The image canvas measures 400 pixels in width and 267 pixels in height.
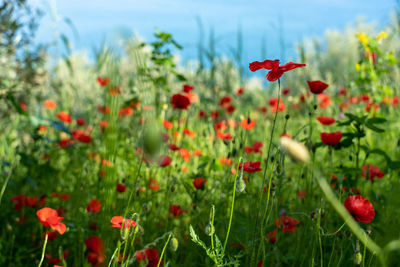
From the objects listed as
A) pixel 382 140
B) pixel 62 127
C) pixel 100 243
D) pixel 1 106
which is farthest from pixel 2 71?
pixel 382 140

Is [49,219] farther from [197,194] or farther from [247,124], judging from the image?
[247,124]

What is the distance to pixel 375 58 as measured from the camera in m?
2.85

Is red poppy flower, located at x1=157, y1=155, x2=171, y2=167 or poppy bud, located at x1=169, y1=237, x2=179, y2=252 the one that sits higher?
red poppy flower, located at x1=157, y1=155, x2=171, y2=167

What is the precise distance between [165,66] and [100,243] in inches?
51.9

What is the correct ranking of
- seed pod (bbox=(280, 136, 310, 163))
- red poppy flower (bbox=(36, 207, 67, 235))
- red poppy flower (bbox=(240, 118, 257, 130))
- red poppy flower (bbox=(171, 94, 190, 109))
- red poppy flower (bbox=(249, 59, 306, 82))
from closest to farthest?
seed pod (bbox=(280, 136, 310, 163)) → red poppy flower (bbox=(249, 59, 306, 82)) → red poppy flower (bbox=(36, 207, 67, 235)) → red poppy flower (bbox=(240, 118, 257, 130)) → red poppy flower (bbox=(171, 94, 190, 109))

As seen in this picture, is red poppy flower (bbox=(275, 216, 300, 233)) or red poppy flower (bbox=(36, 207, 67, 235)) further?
red poppy flower (bbox=(275, 216, 300, 233))

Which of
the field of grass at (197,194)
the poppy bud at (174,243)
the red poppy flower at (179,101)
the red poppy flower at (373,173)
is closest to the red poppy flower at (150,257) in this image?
the field of grass at (197,194)

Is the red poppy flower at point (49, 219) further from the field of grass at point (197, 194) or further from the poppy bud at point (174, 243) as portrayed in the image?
the poppy bud at point (174, 243)

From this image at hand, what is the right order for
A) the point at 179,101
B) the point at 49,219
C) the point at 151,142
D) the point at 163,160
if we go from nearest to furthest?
the point at 151,142 → the point at 49,219 → the point at 163,160 → the point at 179,101

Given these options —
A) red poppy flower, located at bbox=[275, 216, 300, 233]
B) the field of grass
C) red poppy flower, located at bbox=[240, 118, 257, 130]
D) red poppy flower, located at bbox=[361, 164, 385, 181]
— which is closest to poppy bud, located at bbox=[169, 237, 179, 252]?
the field of grass

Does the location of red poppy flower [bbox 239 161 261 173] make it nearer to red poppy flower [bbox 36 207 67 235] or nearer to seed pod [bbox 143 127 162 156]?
seed pod [bbox 143 127 162 156]

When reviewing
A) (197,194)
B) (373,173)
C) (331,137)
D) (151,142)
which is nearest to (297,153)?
(151,142)

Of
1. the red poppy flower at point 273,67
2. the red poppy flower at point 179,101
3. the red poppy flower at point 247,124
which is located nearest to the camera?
the red poppy flower at point 273,67

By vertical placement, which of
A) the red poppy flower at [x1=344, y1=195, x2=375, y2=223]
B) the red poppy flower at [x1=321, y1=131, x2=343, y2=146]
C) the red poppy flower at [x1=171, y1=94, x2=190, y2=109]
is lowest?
the red poppy flower at [x1=344, y1=195, x2=375, y2=223]
